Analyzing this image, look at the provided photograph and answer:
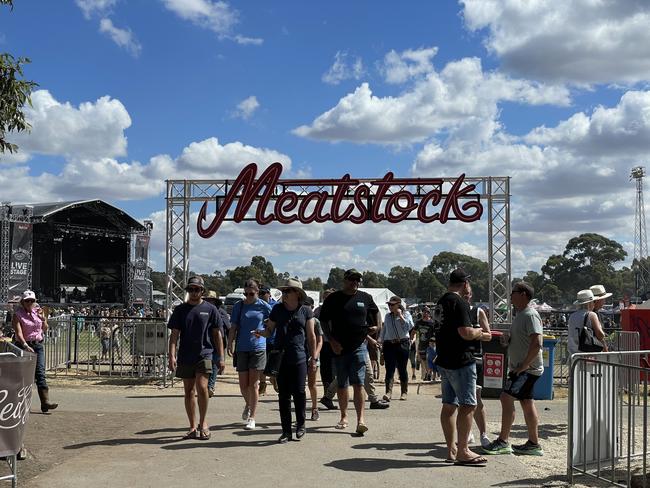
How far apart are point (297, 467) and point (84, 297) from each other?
1957 inches

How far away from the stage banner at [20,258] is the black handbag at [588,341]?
38.9 meters

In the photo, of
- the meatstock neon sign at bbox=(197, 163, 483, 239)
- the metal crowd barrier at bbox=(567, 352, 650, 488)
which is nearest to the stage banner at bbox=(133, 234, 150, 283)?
the meatstock neon sign at bbox=(197, 163, 483, 239)

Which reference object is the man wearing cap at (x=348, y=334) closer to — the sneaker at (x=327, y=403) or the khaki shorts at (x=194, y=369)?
the khaki shorts at (x=194, y=369)

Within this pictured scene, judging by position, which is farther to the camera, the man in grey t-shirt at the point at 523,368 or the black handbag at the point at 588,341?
the black handbag at the point at 588,341

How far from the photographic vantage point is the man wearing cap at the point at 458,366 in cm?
677

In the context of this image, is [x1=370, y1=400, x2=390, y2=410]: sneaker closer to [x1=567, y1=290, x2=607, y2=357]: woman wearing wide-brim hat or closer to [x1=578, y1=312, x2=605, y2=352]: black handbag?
[x1=567, y1=290, x2=607, y2=357]: woman wearing wide-brim hat

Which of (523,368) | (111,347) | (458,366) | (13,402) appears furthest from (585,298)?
(111,347)

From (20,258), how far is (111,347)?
97.2ft

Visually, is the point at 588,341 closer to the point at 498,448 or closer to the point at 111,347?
the point at 498,448

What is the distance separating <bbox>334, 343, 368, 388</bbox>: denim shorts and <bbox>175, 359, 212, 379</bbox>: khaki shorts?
4.96 feet

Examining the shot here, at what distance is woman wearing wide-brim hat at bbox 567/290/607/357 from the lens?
8.77m

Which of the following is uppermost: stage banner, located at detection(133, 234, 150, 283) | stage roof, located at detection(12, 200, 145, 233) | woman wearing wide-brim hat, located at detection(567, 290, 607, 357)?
stage roof, located at detection(12, 200, 145, 233)

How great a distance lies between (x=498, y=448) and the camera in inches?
291

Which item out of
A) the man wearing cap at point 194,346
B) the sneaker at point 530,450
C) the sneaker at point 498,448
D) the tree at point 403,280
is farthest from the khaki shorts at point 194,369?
the tree at point 403,280
